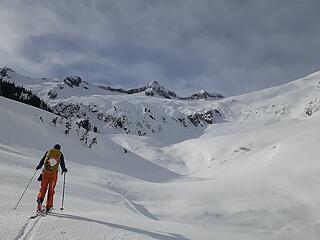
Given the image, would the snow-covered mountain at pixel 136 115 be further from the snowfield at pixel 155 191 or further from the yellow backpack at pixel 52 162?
the yellow backpack at pixel 52 162

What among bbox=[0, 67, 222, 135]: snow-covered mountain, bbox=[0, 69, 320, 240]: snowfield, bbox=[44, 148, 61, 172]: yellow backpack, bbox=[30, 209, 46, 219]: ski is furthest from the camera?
bbox=[0, 67, 222, 135]: snow-covered mountain

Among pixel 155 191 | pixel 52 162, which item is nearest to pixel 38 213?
pixel 52 162

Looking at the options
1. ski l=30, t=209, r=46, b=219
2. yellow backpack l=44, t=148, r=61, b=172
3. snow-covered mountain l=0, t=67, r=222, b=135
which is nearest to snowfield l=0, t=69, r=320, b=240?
ski l=30, t=209, r=46, b=219

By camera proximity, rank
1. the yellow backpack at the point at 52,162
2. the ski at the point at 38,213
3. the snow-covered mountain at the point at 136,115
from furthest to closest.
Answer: the snow-covered mountain at the point at 136,115 < the yellow backpack at the point at 52,162 < the ski at the point at 38,213

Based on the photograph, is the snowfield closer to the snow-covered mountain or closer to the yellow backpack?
the yellow backpack

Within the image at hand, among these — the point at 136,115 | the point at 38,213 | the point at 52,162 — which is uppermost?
the point at 136,115

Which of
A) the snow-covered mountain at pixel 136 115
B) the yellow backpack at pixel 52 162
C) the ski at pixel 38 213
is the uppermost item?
the snow-covered mountain at pixel 136 115

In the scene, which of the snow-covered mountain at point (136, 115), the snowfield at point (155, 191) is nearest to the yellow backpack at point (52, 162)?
the snowfield at point (155, 191)

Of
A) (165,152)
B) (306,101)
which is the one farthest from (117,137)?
(306,101)

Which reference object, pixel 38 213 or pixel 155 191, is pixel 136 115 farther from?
pixel 38 213

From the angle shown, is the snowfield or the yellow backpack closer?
the snowfield

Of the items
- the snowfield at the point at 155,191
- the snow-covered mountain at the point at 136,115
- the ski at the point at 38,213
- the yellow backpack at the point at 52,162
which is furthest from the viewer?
the snow-covered mountain at the point at 136,115

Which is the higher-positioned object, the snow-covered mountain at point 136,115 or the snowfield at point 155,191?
the snow-covered mountain at point 136,115

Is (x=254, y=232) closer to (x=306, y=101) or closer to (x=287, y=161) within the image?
(x=287, y=161)
